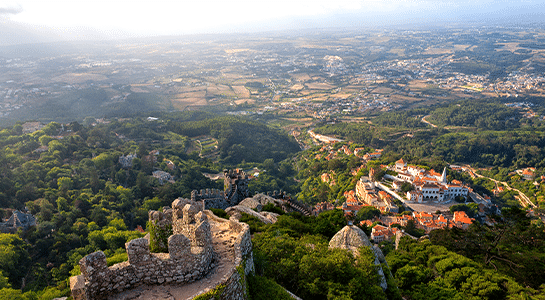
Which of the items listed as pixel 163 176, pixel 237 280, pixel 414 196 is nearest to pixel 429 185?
pixel 414 196

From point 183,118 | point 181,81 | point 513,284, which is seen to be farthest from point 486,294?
point 181,81

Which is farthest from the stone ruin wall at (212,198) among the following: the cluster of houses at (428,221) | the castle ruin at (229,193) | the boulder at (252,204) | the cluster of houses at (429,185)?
the cluster of houses at (429,185)

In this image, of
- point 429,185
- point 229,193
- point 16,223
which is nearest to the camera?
point 16,223

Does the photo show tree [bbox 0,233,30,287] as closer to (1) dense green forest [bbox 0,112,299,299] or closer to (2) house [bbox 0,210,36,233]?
(1) dense green forest [bbox 0,112,299,299]

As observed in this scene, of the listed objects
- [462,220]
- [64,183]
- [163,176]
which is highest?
[64,183]

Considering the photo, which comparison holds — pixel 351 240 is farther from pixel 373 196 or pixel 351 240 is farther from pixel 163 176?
pixel 163 176

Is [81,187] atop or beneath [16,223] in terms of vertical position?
beneath

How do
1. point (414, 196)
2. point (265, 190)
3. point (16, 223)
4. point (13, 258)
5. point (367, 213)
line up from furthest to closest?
point (265, 190) → point (414, 196) → point (367, 213) → point (16, 223) → point (13, 258)

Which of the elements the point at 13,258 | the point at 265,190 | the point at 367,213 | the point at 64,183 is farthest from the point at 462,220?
the point at 64,183

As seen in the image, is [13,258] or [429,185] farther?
[429,185]

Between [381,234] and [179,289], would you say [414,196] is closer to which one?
[381,234]

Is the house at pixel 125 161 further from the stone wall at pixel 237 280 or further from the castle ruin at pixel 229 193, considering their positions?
the stone wall at pixel 237 280
